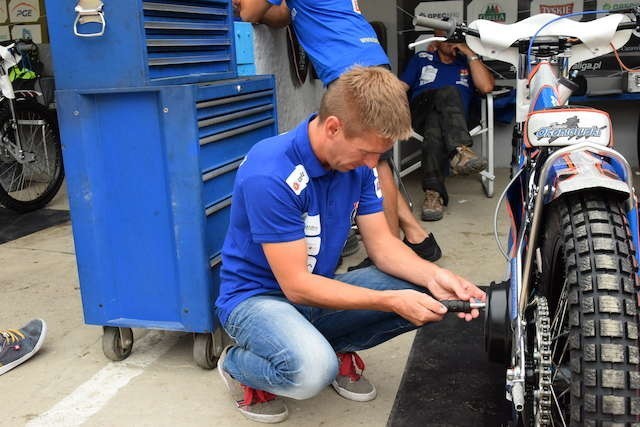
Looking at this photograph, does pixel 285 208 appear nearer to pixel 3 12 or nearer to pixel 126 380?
pixel 126 380

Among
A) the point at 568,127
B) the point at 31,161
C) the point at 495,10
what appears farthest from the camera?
the point at 495,10

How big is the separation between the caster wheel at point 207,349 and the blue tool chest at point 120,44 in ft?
2.77

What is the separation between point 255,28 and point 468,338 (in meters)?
1.66

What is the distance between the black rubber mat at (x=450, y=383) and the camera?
6.43 feet

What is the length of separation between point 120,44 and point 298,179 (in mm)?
742

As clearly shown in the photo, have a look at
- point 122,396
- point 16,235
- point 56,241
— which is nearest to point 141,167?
point 122,396

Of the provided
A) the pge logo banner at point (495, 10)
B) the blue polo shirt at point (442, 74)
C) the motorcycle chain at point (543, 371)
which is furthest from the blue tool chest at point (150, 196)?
the pge logo banner at point (495, 10)

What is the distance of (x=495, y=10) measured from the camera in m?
4.98

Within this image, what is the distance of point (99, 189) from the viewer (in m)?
2.19

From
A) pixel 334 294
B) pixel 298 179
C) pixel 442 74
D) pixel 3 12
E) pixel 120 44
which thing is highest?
pixel 3 12

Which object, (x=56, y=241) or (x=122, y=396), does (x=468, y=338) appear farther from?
(x=56, y=241)

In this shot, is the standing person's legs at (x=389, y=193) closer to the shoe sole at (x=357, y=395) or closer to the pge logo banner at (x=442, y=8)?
the shoe sole at (x=357, y=395)

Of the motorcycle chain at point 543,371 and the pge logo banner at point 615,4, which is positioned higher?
the pge logo banner at point 615,4

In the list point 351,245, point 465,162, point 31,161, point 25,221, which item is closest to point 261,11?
point 351,245
